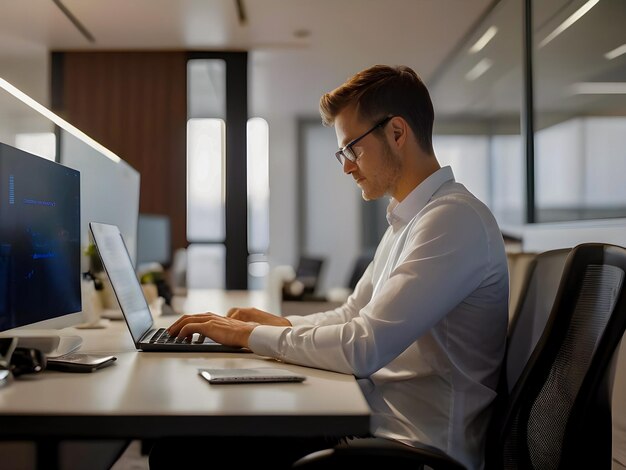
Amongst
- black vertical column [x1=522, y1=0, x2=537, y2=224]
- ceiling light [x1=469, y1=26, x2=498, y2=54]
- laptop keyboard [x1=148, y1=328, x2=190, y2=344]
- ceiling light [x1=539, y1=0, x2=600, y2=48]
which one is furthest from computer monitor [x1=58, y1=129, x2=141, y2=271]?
ceiling light [x1=469, y1=26, x2=498, y2=54]

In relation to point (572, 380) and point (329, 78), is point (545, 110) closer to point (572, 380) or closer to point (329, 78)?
point (572, 380)

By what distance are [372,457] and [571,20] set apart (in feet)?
8.66

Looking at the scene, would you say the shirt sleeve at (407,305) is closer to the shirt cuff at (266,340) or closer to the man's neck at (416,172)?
the shirt cuff at (266,340)

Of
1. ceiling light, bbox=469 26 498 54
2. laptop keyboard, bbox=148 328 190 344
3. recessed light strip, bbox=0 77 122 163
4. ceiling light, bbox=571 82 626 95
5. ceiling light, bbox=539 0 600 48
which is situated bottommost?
laptop keyboard, bbox=148 328 190 344

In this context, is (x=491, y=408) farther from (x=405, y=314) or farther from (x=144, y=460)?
(x=144, y=460)

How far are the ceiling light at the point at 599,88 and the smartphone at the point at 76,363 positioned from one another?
200cm

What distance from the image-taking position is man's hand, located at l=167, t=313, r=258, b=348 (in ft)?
4.32

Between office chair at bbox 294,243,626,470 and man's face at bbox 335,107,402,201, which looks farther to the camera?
man's face at bbox 335,107,402,201

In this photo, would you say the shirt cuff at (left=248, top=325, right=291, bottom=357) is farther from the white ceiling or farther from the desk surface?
the white ceiling

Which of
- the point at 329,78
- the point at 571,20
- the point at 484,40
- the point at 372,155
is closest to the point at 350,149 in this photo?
the point at 372,155

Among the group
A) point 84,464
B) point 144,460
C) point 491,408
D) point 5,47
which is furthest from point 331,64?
point 491,408

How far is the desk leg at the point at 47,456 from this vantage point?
164cm

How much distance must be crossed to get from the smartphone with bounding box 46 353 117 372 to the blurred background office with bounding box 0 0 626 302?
1840mm

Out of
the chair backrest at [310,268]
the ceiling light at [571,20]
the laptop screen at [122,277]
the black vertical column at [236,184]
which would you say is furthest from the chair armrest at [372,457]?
the chair backrest at [310,268]
